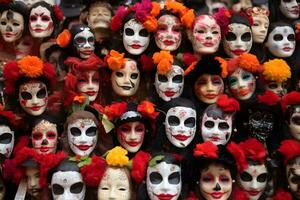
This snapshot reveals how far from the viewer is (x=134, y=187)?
342cm

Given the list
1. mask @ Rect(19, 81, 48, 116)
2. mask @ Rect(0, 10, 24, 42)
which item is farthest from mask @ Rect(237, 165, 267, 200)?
mask @ Rect(0, 10, 24, 42)

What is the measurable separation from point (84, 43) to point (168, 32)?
659 millimetres

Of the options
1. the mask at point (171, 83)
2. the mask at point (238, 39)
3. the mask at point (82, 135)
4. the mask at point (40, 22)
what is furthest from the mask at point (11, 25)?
the mask at point (238, 39)

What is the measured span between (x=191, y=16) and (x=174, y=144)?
104 cm

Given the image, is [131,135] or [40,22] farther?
[40,22]

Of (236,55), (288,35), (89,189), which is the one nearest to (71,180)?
(89,189)

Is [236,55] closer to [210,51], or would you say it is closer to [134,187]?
[210,51]

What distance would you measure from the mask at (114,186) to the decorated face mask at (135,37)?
1117 mm

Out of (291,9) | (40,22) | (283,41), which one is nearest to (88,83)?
(40,22)

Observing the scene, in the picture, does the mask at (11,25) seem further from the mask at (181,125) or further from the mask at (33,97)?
the mask at (181,125)

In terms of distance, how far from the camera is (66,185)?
10.8ft

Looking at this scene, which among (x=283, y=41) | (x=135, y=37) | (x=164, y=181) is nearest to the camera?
(x=164, y=181)

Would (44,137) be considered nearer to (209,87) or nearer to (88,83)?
(88,83)

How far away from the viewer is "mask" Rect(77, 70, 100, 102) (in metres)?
3.96
